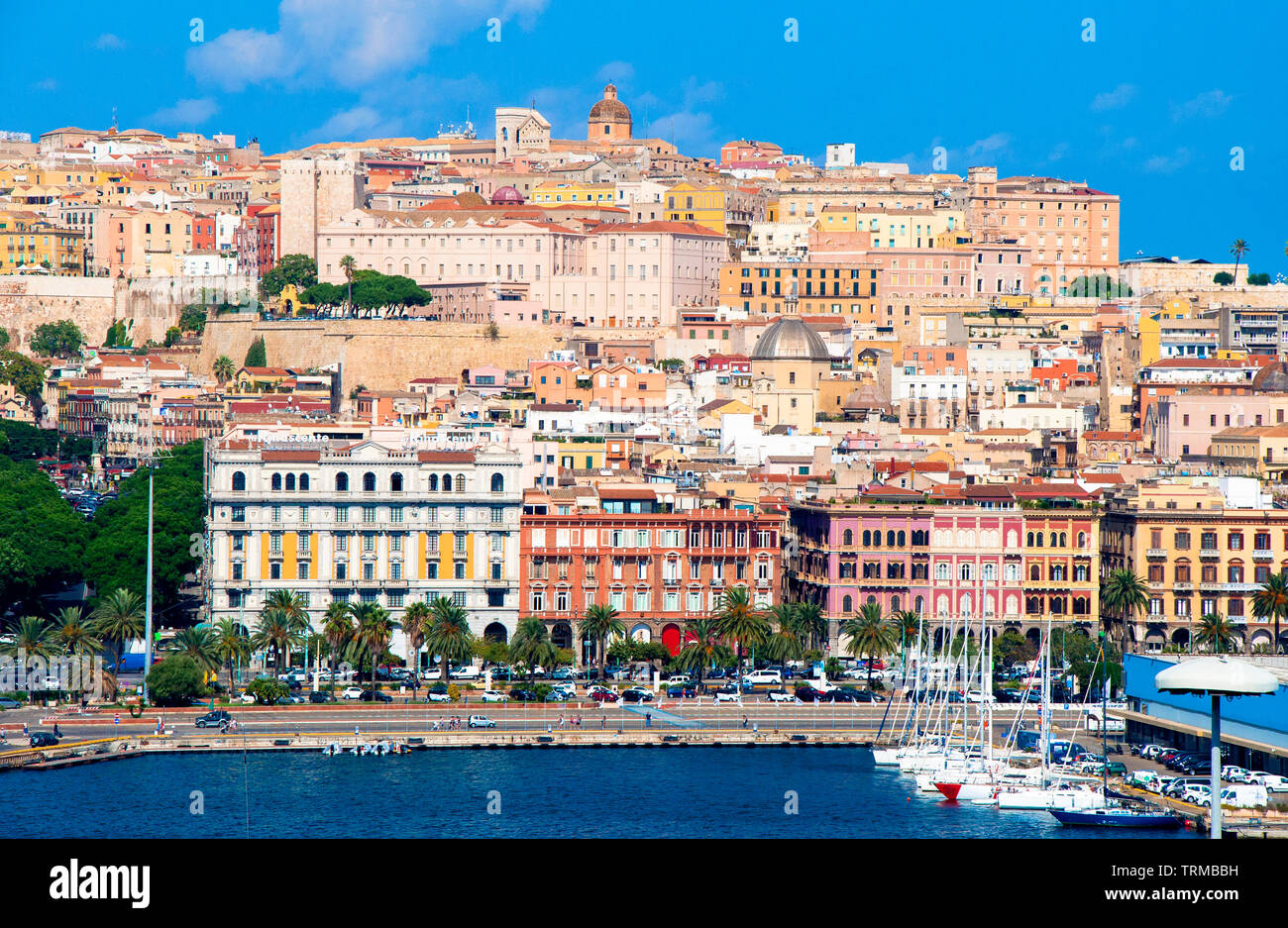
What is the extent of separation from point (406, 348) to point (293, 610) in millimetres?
52585

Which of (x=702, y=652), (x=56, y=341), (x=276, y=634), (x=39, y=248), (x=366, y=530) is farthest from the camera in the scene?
(x=39, y=248)

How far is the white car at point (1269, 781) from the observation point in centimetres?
3975

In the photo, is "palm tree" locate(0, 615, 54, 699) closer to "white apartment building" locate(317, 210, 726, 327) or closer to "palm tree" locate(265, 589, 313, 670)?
"palm tree" locate(265, 589, 313, 670)

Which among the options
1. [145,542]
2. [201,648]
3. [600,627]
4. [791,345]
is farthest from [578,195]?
[201,648]

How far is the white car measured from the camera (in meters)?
39.8

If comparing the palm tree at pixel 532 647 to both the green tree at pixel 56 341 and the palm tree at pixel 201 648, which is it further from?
the green tree at pixel 56 341

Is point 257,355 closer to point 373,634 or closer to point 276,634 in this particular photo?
point 276,634

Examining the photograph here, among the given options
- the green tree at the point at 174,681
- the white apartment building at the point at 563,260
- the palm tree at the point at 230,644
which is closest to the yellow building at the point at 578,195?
the white apartment building at the point at 563,260

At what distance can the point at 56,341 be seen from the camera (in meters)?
119

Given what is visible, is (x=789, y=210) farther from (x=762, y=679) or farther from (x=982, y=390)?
(x=762, y=679)

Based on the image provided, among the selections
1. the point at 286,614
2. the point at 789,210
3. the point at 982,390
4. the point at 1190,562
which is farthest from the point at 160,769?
the point at 789,210

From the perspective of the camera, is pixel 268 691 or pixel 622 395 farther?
pixel 622 395

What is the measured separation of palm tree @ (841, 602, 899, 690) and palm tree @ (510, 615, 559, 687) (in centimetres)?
758
